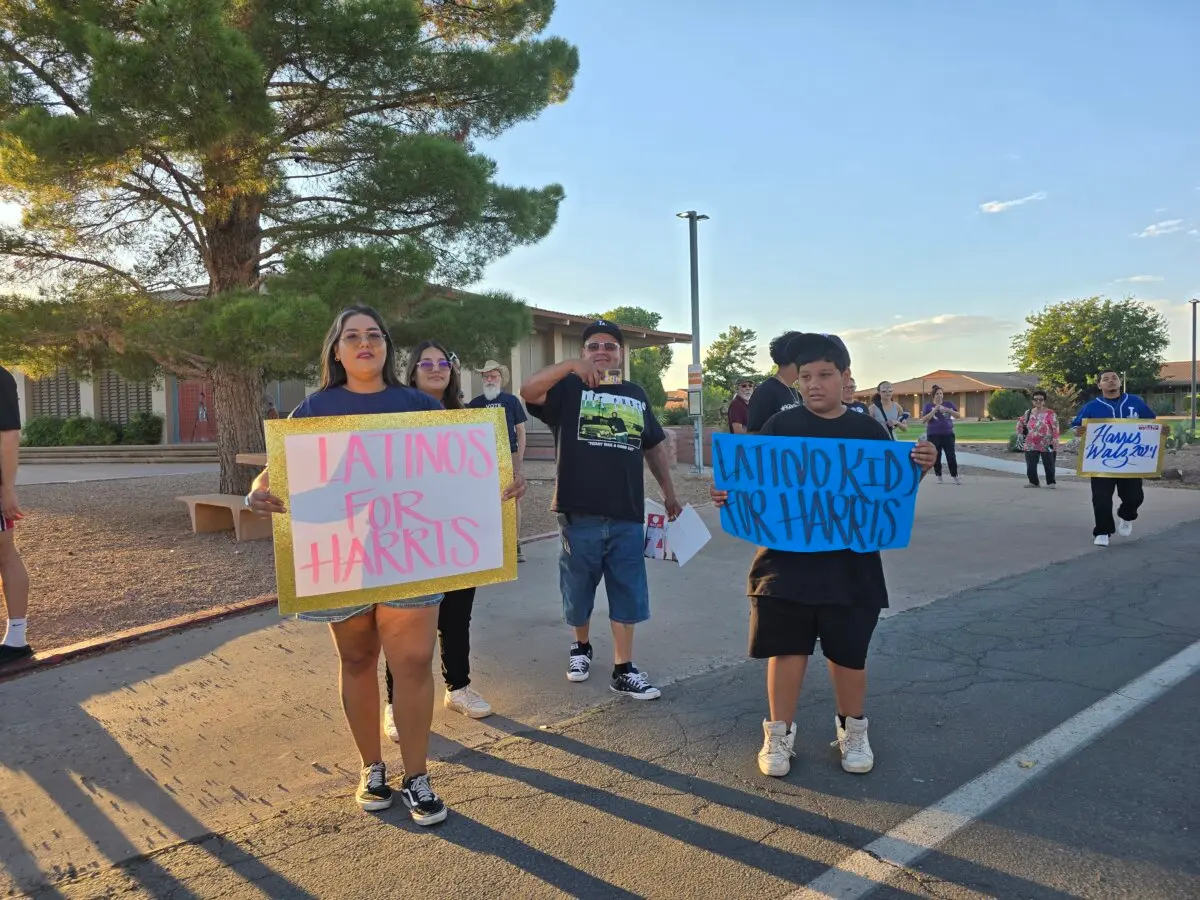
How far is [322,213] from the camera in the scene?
9258mm

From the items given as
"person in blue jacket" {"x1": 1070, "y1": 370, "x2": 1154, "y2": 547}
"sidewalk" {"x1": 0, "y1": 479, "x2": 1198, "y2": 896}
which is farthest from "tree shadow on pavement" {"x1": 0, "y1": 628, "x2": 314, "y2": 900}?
"person in blue jacket" {"x1": 1070, "y1": 370, "x2": 1154, "y2": 547}

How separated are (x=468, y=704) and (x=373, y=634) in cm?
107

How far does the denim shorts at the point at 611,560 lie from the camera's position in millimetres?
3928

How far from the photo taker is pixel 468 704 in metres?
3.84

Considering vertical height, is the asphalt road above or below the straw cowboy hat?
below

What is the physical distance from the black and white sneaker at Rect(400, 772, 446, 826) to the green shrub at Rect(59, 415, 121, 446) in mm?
24420

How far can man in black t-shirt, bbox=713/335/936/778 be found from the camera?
3109 millimetres

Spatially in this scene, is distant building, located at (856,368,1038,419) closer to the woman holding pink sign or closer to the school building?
the school building

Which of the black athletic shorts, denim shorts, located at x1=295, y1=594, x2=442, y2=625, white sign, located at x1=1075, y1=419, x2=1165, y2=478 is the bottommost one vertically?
the black athletic shorts

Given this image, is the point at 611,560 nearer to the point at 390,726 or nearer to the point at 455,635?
the point at 455,635

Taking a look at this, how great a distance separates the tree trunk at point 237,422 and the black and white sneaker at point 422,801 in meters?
7.16

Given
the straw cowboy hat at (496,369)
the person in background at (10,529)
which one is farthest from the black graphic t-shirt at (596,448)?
the person in background at (10,529)

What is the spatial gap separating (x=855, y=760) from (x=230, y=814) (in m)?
2.38

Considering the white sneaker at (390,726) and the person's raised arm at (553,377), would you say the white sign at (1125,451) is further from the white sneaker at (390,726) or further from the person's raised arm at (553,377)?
the white sneaker at (390,726)
